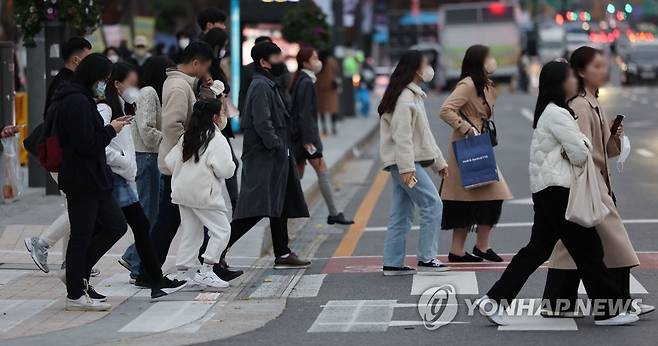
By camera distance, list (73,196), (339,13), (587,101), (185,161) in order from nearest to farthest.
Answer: (587,101)
(73,196)
(185,161)
(339,13)

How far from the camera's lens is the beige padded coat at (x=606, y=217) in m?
8.80

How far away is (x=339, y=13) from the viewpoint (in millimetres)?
36094

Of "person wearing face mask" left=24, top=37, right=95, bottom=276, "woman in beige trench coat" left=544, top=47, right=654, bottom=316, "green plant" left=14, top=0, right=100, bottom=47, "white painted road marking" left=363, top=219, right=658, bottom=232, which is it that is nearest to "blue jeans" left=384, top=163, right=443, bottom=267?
"woman in beige trench coat" left=544, top=47, right=654, bottom=316

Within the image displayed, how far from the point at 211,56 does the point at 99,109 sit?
114 cm

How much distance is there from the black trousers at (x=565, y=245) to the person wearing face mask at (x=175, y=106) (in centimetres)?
286

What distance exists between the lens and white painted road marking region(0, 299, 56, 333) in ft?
30.6

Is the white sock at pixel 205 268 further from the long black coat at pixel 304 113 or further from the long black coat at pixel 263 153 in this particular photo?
the long black coat at pixel 304 113

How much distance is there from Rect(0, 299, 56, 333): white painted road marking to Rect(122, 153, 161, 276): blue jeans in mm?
1030

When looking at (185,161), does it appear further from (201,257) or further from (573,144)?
(573,144)

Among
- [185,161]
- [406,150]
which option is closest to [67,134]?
[185,161]

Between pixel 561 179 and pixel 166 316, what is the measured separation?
2709 millimetres

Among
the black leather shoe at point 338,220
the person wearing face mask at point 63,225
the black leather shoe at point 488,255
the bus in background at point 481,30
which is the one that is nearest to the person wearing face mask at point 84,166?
the person wearing face mask at point 63,225

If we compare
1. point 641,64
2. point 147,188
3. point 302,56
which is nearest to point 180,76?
point 147,188

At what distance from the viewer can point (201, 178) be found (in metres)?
10.3
